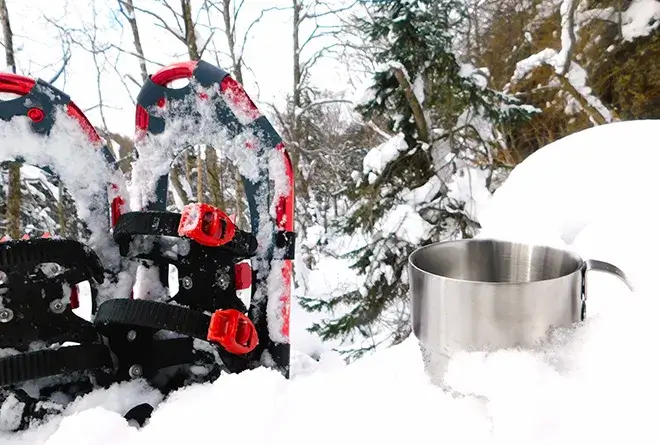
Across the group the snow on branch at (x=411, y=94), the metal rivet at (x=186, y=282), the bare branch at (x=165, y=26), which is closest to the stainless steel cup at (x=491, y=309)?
the metal rivet at (x=186, y=282)

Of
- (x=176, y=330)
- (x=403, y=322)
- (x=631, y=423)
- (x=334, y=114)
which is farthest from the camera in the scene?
(x=334, y=114)

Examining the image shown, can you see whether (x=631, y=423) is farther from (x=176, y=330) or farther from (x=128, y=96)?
(x=128, y=96)

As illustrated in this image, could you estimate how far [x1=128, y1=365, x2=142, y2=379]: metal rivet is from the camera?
0.96m

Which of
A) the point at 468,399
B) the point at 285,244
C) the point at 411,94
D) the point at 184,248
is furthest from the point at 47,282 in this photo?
the point at 411,94

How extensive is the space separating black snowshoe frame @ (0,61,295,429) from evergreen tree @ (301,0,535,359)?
5.76 ft

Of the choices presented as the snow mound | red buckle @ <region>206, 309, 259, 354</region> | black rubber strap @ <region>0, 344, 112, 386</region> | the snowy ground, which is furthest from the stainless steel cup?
black rubber strap @ <region>0, 344, 112, 386</region>

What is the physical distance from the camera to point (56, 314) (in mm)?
993

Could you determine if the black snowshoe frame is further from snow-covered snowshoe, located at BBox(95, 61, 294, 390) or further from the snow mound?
the snow mound

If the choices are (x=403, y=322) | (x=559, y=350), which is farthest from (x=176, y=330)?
(x=403, y=322)

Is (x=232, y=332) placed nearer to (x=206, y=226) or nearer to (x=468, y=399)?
(x=206, y=226)

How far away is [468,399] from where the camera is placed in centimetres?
62

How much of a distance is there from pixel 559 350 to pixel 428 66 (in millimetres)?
2397

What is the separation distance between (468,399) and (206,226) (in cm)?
58

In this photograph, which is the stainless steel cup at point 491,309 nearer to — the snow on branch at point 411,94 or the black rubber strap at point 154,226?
the black rubber strap at point 154,226
